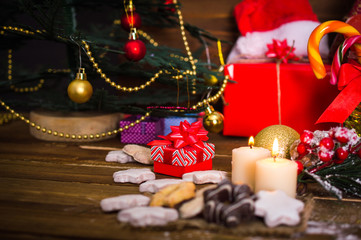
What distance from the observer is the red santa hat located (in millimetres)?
1616

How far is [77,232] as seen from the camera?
0.75 m

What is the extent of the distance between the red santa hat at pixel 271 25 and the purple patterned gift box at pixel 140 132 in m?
0.45

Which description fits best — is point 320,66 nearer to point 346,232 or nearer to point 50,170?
point 346,232

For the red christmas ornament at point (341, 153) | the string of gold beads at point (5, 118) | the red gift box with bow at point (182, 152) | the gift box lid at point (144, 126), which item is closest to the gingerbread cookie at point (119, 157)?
the red gift box with bow at point (182, 152)

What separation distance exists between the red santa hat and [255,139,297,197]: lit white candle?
2.79 ft

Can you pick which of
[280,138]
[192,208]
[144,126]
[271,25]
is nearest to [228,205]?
[192,208]

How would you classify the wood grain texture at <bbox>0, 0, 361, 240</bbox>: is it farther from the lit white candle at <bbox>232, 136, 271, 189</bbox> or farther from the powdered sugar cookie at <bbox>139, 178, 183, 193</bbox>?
the lit white candle at <bbox>232, 136, 271, 189</bbox>

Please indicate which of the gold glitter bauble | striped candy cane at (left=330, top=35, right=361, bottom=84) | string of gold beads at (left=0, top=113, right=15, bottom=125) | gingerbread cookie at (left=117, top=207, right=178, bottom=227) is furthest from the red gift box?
string of gold beads at (left=0, top=113, right=15, bottom=125)

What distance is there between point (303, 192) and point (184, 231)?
0.37m

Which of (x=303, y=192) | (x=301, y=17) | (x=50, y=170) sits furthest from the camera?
(x=301, y=17)

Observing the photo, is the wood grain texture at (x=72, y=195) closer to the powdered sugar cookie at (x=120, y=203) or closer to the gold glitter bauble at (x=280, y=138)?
the powdered sugar cookie at (x=120, y=203)

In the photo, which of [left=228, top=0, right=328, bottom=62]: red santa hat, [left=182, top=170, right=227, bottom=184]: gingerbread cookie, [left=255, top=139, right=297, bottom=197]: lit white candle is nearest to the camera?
[left=255, top=139, right=297, bottom=197]: lit white candle

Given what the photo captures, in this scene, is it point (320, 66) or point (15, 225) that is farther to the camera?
point (320, 66)

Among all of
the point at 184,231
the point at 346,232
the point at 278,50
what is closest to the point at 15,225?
the point at 184,231
